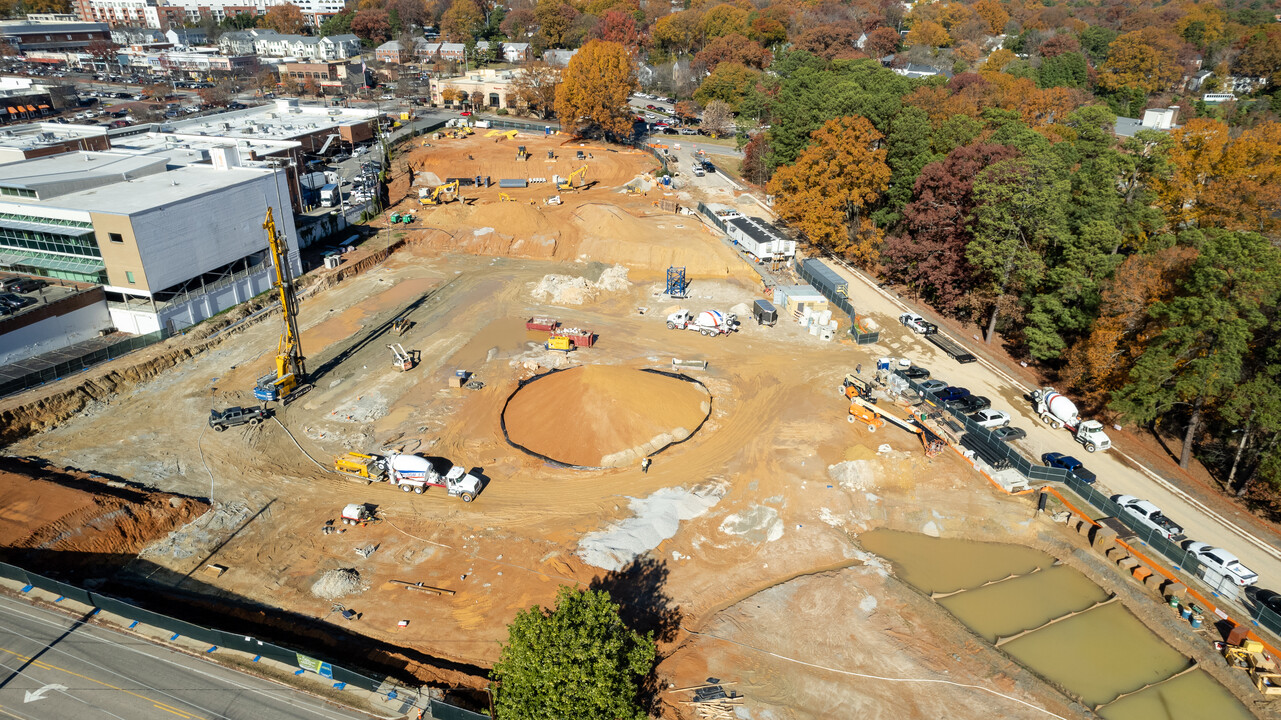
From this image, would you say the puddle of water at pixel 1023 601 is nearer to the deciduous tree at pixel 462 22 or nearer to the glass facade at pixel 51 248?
the glass facade at pixel 51 248

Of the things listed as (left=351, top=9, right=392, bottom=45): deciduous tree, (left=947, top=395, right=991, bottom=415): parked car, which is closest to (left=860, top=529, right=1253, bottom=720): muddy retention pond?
(left=947, top=395, right=991, bottom=415): parked car

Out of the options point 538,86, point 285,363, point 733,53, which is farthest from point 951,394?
point 733,53

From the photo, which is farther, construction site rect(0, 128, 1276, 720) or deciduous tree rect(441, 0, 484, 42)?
deciduous tree rect(441, 0, 484, 42)

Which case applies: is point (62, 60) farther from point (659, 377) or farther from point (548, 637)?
point (548, 637)

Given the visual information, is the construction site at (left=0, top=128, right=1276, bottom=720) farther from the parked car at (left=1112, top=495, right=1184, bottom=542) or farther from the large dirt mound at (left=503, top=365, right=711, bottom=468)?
the parked car at (left=1112, top=495, right=1184, bottom=542)

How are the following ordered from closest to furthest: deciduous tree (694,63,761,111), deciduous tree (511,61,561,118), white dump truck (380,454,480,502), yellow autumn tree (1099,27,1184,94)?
white dump truck (380,454,480,502) < deciduous tree (694,63,761,111) < deciduous tree (511,61,561,118) < yellow autumn tree (1099,27,1184,94)

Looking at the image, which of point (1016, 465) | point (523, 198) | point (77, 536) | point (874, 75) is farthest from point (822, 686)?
point (874, 75)
